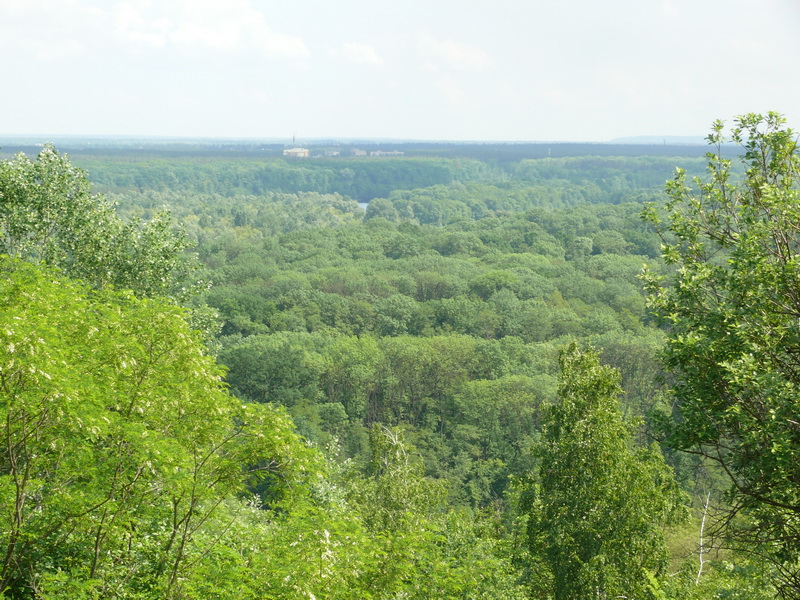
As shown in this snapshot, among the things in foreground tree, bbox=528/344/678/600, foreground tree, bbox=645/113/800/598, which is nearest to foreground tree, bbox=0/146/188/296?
foreground tree, bbox=528/344/678/600

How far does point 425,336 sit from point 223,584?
71.2 meters

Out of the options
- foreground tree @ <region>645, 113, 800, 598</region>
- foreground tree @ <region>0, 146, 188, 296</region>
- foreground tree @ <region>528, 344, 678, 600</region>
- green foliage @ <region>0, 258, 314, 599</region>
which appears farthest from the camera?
foreground tree @ <region>0, 146, 188, 296</region>

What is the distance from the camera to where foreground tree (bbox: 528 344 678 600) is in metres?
17.6

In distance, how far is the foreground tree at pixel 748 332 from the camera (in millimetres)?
9891

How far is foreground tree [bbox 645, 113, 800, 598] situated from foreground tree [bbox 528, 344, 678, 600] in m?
6.05

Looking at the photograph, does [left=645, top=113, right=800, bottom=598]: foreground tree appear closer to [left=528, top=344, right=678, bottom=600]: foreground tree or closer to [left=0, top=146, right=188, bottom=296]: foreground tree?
[left=528, top=344, right=678, bottom=600]: foreground tree

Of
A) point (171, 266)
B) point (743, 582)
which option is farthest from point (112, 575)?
point (171, 266)

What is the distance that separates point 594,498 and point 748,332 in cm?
897

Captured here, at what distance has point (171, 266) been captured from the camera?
26875 mm

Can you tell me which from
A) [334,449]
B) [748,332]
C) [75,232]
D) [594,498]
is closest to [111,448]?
[748,332]

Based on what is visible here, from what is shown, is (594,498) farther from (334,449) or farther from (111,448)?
(334,449)

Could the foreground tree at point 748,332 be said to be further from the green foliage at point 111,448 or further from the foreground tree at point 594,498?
the green foliage at point 111,448

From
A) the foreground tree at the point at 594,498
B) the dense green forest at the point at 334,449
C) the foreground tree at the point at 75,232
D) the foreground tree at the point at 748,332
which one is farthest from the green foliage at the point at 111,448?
the foreground tree at the point at 75,232

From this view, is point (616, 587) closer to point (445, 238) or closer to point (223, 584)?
point (223, 584)
